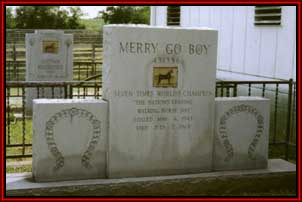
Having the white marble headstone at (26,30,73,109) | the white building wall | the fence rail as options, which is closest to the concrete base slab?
the fence rail

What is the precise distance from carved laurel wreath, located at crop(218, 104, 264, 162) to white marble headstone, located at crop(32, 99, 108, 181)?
1393mm

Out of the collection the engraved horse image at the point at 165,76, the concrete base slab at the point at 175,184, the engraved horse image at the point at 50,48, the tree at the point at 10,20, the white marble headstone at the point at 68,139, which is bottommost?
the concrete base slab at the point at 175,184

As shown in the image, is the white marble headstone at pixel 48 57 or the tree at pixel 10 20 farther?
the tree at pixel 10 20

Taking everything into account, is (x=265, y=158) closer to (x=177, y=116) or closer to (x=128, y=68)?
(x=177, y=116)

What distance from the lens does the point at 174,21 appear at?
1421 centimetres

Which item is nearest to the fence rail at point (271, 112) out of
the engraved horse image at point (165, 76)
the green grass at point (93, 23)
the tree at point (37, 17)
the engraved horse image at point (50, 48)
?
the engraved horse image at point (165, 76)

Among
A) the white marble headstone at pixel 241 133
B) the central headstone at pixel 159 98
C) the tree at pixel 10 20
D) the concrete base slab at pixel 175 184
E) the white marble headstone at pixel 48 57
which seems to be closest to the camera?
the concrete base slab at pixel 175 184

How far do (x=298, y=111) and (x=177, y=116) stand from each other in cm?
166

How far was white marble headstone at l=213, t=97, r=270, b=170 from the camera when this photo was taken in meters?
6.33

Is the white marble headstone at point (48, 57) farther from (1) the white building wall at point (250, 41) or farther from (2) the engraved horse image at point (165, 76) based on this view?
(2) the engraved horse image at point (165, 76)

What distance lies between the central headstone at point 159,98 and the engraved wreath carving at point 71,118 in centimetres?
17

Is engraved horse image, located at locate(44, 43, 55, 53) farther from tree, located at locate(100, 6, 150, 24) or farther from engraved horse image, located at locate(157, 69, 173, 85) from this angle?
tree, located at locate(100, 6, 150, 24)

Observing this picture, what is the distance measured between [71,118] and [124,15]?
2947 centimetres

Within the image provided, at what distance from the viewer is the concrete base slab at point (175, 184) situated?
5.59 m
